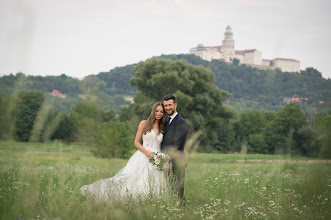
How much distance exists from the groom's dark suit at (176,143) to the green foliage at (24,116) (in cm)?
375

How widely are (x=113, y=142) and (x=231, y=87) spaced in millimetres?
86695

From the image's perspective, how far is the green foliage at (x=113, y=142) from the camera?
2534 centimetres

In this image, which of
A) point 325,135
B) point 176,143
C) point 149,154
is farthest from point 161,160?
point 325,135

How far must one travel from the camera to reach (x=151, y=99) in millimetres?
37781

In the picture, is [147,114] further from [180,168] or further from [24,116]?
[24,116]

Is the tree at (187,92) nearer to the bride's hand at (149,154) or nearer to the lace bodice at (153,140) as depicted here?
the lace bodice at (153,140)

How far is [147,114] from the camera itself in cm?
3488

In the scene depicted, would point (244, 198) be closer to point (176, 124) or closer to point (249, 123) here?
point (176, 124)

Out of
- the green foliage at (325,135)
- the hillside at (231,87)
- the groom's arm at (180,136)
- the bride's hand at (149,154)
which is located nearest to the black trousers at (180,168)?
the groom's arm at (180,136)

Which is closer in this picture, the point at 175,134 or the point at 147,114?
the point at 175,134

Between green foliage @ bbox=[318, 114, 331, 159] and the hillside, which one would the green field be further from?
green foliage @ bbox=[318, 114, 331, 159]

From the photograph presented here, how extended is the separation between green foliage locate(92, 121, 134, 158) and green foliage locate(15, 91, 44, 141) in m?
22.0

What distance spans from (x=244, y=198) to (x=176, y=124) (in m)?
2.06

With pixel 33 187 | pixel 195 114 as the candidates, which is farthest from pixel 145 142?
pixel 195 114
